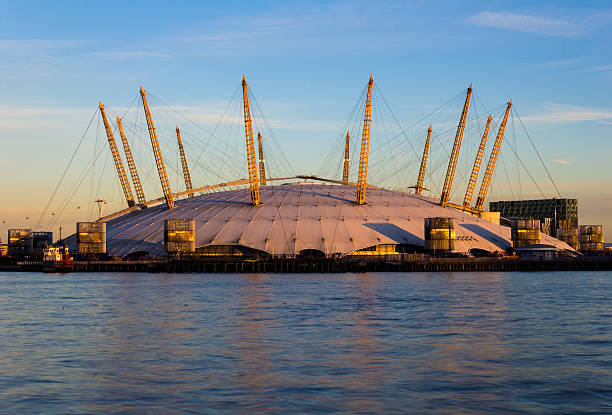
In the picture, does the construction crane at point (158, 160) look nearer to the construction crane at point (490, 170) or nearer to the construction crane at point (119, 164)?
the construction crane at point (119, 164)

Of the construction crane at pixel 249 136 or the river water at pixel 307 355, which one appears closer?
the river water at pixel 307 355

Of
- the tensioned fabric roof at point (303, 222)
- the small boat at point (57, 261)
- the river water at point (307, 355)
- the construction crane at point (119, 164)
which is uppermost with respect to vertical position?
the construction crane at point (119, 164)

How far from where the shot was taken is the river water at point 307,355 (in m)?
30.8

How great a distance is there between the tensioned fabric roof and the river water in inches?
2384

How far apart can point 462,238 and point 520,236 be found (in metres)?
15.8

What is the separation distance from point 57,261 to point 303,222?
48358mm

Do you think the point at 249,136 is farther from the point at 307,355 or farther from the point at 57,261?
the point at 307,355

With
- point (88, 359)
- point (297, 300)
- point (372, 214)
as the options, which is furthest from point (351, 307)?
point (372, 214)

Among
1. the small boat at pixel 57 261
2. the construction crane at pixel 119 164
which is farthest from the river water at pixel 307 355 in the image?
the construction crane at pixel 119 164

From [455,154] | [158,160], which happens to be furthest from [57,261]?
[455,154]

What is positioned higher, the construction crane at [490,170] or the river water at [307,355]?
the construction crane at [490,170]

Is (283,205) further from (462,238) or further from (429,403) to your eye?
(429,403)

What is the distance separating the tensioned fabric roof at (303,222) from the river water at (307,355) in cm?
6054

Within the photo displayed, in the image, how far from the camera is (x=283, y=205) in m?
153
